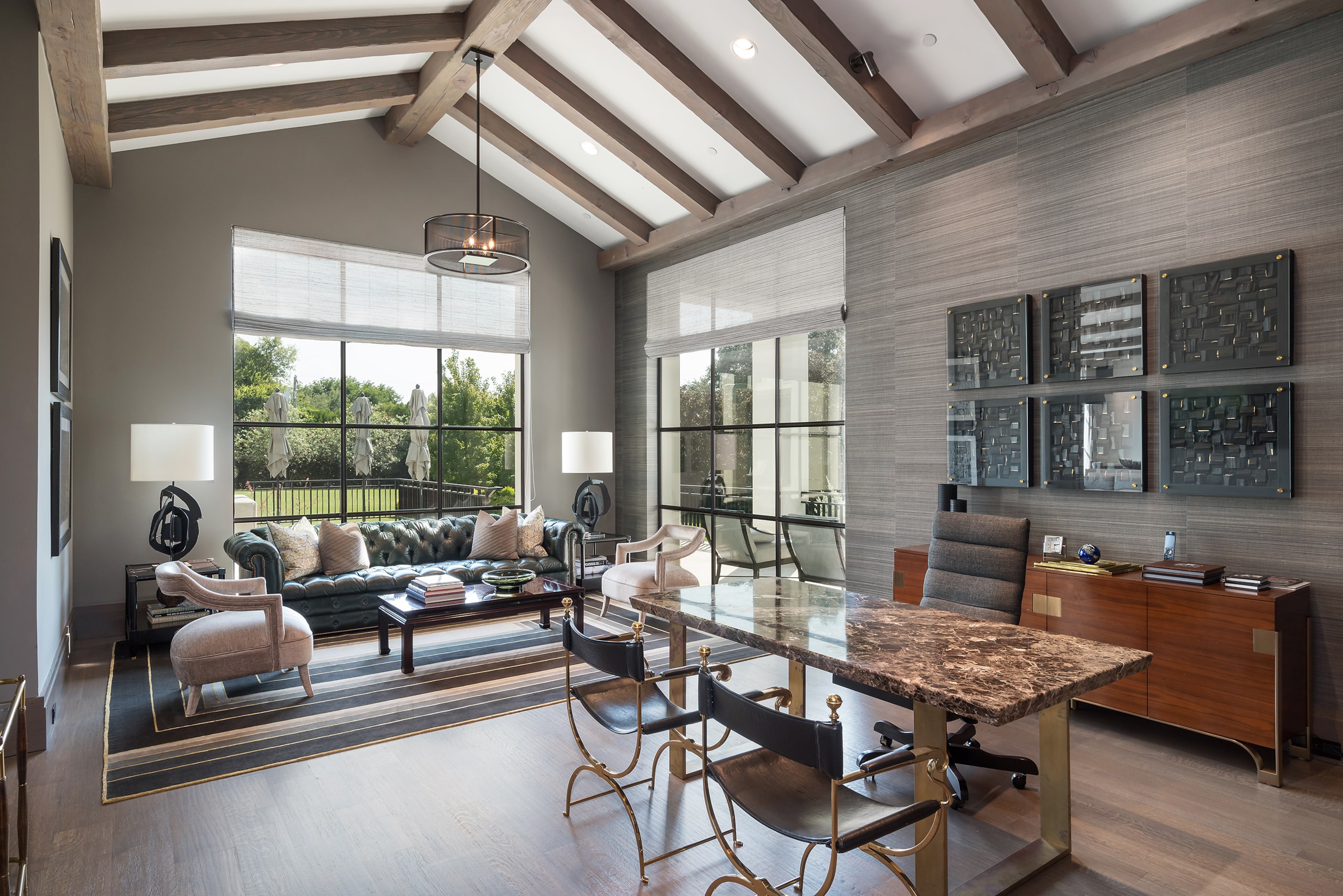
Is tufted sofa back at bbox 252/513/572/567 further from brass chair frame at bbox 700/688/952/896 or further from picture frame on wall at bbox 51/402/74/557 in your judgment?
brass chair frame at bbox 700/688/952/896

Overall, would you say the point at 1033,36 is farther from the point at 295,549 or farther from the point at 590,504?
the point at 295,549

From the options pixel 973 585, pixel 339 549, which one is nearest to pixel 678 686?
pixel 973 585

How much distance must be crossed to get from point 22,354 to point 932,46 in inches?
191

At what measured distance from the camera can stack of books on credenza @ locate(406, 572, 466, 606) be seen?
4.73 metres

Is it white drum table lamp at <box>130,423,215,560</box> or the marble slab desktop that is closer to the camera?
the marble slab desktop

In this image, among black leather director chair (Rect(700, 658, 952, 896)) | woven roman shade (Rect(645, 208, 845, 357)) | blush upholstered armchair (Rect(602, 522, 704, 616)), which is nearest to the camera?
black leather director chair (Rect(700, 658, 952, 896))

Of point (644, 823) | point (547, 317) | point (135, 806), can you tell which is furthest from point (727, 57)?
point (135, 806)

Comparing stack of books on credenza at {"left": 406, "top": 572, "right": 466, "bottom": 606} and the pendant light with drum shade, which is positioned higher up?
the pendant light with drum shade

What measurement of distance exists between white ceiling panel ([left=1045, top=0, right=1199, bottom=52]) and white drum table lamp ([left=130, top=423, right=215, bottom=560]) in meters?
5.64

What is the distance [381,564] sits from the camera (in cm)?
614

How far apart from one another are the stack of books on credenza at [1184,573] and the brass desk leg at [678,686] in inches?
87.6

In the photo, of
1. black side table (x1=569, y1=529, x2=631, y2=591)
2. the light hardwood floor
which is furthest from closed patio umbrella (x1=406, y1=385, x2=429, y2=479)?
the light hardwood floor

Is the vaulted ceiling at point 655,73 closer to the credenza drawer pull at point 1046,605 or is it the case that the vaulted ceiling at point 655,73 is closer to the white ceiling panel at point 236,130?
the white ceiling panel at point 236,130

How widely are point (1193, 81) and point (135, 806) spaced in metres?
5.66
